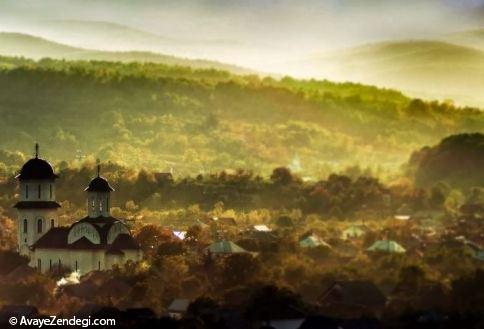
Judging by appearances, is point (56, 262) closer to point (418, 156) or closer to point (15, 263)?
point (15, 263)

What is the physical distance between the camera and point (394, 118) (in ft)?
272

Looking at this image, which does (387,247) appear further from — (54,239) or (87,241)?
(54,239)

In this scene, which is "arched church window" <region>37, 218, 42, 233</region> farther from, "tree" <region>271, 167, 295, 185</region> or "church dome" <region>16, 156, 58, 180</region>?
"tree" <region>271, 167, 295, 185</region>

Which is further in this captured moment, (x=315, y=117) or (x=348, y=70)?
(x=315, y=117)

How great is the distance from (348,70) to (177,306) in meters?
36.4

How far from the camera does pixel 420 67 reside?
75.9 metres

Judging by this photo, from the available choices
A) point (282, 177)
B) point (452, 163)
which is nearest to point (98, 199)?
point (282, 177)

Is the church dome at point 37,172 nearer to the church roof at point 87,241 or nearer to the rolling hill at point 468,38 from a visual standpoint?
the church roof at point 87,241

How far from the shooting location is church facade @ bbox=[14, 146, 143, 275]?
55125mm

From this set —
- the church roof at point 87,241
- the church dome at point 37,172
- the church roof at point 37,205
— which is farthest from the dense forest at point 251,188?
the church dome at point 37,172

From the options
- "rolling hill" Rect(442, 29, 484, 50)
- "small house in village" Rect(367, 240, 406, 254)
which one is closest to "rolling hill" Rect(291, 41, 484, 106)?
"rolling hill" Rect(442, 29, 484, 50)

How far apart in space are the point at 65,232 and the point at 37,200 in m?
2.34

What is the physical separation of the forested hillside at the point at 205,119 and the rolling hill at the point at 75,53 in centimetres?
95

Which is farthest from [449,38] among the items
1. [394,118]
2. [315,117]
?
[315,117]
